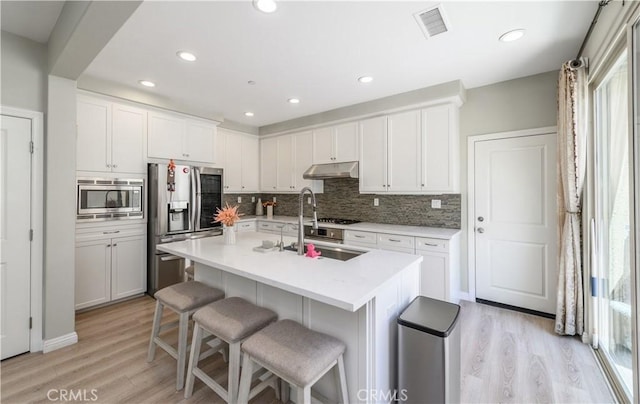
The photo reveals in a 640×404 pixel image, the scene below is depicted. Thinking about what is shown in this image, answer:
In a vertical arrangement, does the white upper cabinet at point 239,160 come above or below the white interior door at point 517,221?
above

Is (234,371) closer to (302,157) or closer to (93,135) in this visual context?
(93,135)

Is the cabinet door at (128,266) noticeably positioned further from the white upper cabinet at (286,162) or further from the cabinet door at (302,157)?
the cabinet door at (302,157)

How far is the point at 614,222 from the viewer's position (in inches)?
78.4

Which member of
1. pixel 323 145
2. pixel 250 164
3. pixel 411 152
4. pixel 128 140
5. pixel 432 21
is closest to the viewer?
pixel 432 21

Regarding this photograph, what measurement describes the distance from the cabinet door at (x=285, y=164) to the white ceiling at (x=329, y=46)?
1328 mm

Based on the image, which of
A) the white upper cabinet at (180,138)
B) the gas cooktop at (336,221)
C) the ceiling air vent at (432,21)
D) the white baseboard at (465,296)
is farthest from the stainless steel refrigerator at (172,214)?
the white baseboard at (465,296)

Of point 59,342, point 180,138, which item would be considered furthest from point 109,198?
point 59,342

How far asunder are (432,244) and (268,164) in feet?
10.7

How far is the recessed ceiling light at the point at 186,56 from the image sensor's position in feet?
8.09

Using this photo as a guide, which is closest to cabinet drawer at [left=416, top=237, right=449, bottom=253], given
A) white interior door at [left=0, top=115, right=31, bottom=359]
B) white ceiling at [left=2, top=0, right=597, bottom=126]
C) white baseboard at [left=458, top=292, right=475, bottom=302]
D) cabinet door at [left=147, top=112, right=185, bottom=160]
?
white baseboard at [left=458, top=292, right=475, bottom=302]

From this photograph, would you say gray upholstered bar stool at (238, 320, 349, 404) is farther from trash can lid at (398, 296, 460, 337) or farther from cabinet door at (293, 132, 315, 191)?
cabinet door at (293, 132, 315, 191)

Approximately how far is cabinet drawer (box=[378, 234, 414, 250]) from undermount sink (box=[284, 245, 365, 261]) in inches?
48.1

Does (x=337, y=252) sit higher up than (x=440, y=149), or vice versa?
(x=440, y=149)

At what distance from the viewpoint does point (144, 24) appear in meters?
2.06
